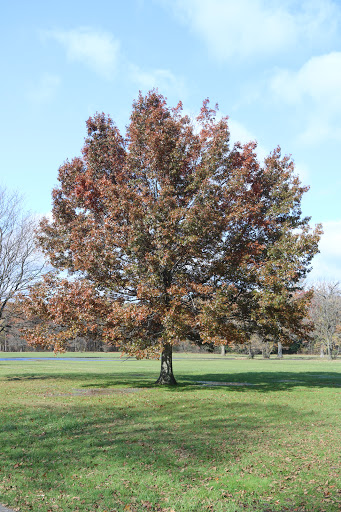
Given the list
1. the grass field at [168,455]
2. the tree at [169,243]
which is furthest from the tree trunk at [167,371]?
the grass field at [168,455]

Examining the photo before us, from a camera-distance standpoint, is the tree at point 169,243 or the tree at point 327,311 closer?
the tree at point 169,243

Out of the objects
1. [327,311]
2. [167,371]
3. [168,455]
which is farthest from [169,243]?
[327,311]

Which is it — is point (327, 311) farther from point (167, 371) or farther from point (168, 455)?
point (168, 455)

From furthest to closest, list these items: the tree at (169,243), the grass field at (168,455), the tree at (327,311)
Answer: the tree at (327,311), the tree at (169,243), the grass field at (168,455)

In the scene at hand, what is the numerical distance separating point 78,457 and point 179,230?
34.9ft

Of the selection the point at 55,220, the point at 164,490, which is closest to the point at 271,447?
the point at 164,490

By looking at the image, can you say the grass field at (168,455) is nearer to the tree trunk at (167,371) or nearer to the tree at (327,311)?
the tree trunk at (167,371)

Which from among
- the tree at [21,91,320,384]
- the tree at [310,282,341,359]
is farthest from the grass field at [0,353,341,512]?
the tree at [310,282,341,359]

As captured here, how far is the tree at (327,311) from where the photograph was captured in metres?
69.6

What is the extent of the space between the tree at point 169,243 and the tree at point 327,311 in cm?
5285

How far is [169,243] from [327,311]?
192ft

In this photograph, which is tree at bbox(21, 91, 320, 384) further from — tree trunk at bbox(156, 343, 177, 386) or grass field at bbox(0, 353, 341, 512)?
grass field at bbox(0, 353, 341, 512)

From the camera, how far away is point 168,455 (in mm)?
8383

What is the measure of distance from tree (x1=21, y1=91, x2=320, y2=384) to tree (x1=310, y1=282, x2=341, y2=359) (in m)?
52.8
